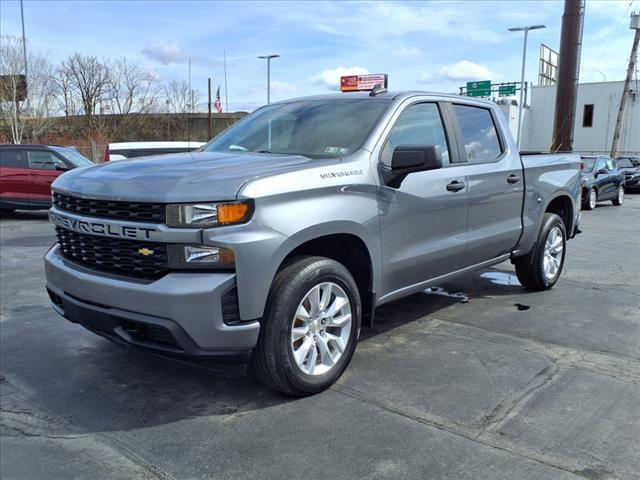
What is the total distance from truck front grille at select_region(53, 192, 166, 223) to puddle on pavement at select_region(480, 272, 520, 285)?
15.5 ft

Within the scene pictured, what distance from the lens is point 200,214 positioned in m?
3.08

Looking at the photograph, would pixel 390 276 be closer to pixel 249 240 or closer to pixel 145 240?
pixel 249 240

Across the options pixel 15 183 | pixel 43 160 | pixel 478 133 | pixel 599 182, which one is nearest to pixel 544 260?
pixel 478 133

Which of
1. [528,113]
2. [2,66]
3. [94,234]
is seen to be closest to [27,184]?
[94,234]

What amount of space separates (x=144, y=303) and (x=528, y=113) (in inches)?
1862

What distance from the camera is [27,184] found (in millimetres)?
13234

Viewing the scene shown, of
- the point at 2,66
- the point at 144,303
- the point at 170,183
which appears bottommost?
the point at 144,303

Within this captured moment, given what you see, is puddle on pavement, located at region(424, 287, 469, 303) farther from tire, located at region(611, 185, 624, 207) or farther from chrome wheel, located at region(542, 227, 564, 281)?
tire, located at region(611, 185, 624, 207)

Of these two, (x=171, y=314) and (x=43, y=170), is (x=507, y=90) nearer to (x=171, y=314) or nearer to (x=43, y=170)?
(x=43, y=170)

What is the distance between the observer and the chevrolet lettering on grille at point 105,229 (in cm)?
315

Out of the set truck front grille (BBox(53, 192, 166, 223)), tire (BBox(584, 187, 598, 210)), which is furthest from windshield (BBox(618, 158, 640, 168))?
truck front grille (BBox(53, 192, 166, 223))

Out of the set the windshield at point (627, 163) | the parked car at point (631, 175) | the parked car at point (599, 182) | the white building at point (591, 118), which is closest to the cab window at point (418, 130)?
the parked car at point (599, 182)

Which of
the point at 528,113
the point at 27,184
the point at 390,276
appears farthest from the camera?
the point at 528,113

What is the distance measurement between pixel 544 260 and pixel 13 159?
12069 millimetres
